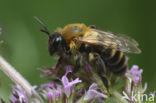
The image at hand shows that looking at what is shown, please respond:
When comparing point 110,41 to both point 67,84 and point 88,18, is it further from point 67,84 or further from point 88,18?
point 88,18

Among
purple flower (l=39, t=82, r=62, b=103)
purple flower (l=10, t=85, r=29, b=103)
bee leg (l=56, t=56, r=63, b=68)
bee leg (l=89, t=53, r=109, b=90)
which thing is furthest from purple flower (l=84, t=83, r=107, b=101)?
purple flower (l=10, t=85, r=29, b=103)

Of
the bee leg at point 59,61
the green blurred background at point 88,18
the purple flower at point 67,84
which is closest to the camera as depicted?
the purple flower at point 67,84

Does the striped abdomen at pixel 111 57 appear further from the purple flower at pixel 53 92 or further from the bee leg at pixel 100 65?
the purple flower at pixel 53 92

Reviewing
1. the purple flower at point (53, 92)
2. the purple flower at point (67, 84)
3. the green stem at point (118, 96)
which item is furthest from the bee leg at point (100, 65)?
the purple flower at point (53, 92)

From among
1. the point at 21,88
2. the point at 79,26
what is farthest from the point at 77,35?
the point at 21,88

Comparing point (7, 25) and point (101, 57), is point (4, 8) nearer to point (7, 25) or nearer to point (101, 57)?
point (7, 25)

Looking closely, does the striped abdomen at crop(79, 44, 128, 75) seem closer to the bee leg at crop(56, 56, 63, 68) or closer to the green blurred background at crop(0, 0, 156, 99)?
the bee leg at crop(56, 56, 63, 68)
